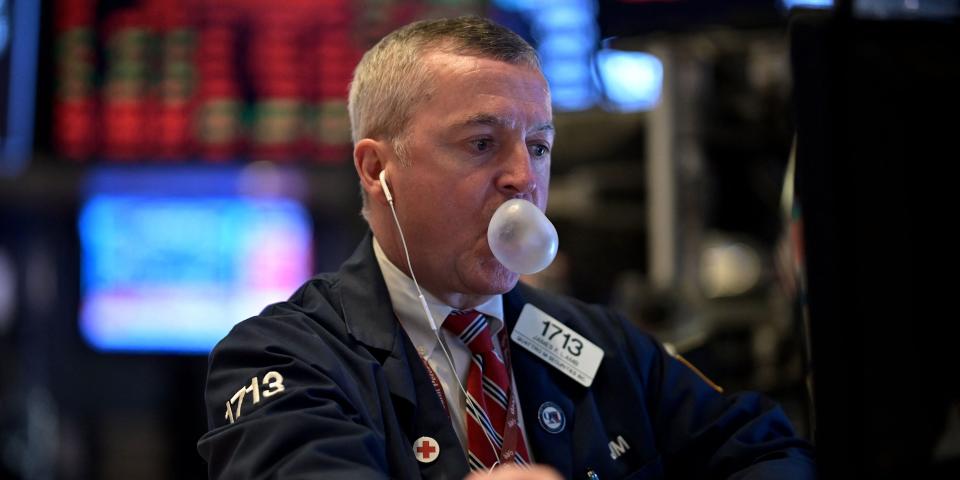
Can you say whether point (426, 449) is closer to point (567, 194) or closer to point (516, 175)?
point (516, 175)

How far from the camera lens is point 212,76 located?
5.45 metres

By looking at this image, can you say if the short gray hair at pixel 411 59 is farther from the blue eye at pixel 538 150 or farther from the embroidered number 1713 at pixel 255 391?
the embroidered number 1713 at pixel 255 391

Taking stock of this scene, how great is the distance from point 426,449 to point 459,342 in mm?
213

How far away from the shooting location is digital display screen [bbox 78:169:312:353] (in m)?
6.31

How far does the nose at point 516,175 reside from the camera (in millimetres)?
1495

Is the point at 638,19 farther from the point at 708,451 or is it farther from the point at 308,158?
the point at 308,158

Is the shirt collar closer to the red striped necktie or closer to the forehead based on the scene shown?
the red striped necktie

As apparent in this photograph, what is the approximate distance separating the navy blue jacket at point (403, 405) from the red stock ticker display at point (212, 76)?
12.5 feet

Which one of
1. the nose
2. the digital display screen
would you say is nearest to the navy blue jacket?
the nose

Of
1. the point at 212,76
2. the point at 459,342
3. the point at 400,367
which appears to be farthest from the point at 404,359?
the point at 212,76

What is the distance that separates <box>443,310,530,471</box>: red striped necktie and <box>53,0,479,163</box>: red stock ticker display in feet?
12.8

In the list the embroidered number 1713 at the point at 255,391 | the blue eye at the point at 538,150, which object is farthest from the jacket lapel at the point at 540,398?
the embroidered number 1713 at the point at 255,391

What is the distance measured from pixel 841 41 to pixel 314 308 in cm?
83

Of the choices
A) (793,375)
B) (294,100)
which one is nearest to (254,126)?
(294,100)
